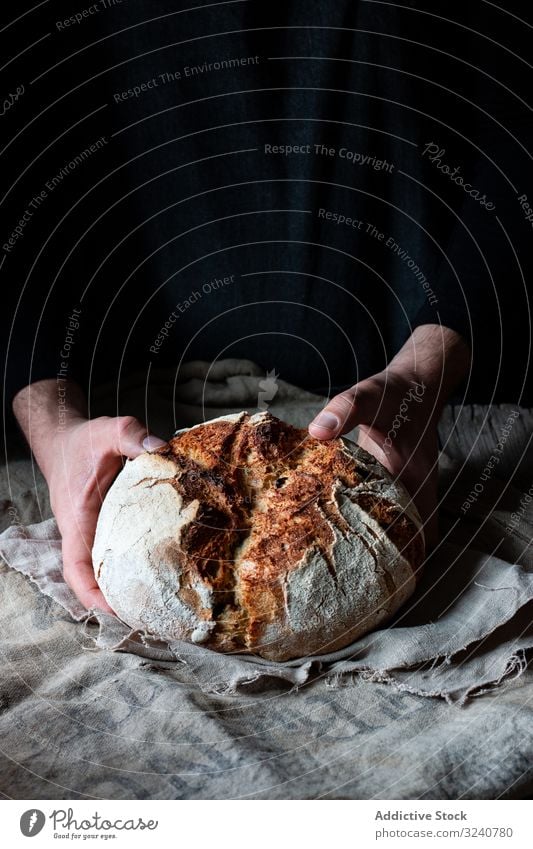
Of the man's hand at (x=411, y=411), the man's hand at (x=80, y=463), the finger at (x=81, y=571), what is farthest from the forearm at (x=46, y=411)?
the man's hand at (x=411, y=411)

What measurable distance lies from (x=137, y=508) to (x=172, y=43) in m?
1.06

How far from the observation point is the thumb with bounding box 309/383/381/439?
1248 millimetres

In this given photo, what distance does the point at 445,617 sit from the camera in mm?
1188

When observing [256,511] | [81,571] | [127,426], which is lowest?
[81,571]

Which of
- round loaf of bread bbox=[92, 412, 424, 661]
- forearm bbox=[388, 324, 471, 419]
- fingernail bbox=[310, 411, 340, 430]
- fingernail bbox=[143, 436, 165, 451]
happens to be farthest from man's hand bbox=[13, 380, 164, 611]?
forearm bbox=[388, 324, 471, 419]

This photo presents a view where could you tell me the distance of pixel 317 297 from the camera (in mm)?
1919

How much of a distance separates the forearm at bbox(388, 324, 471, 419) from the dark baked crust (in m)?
0.36

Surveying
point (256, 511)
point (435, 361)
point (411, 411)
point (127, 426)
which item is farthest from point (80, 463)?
→ point (435, 361)

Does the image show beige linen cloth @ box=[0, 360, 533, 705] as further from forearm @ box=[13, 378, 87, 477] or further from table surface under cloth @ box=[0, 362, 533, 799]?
forearm @ box=[13, 378, 87, 477]

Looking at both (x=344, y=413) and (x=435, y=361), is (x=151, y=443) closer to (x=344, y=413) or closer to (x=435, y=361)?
(x=344, y=413)

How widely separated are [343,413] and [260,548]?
0.26 metres

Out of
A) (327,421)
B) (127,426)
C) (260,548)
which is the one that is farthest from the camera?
(127,426)

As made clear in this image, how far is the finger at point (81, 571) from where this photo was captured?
1.29 meters
